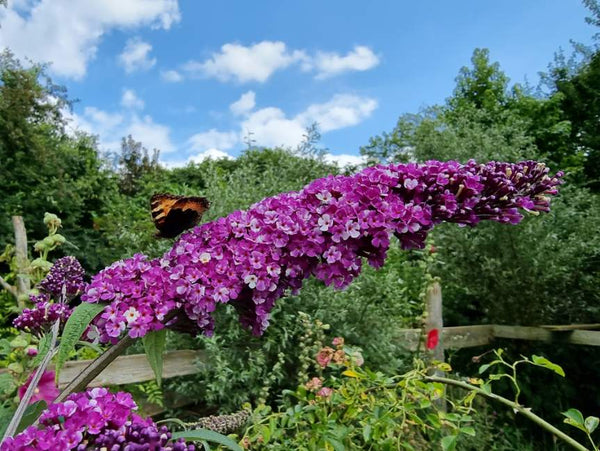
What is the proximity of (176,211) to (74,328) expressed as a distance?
1.47 ft

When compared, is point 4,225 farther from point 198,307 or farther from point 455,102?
point 455,102

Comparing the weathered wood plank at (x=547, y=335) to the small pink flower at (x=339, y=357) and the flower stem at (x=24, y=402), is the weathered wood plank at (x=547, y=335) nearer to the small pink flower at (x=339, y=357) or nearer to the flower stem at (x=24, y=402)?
the small pink flower at (x=339, y=357)

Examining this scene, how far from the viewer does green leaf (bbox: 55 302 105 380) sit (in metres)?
0.72

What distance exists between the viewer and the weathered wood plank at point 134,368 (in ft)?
7.97

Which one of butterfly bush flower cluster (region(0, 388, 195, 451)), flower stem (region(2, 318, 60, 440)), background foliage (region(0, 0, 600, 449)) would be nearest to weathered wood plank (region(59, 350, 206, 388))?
background foliage (region(0, 0, 600, 449))

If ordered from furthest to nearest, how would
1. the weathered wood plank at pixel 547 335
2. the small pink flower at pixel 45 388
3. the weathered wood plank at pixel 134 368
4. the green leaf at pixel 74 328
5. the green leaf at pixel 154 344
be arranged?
1. the weathered wood plank at pixel 547 335
2. the weathered wood plank at pixel 134 368
3. the small pink flower at pixel 45 388
4. the green leaf at pixel 154 344
5. the green leaf at pixel 74 328

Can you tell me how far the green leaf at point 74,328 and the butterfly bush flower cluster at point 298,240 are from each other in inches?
1.4

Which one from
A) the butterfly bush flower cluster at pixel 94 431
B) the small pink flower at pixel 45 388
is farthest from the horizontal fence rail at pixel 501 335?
the butterfly bush flower cluster at pixel 94 431

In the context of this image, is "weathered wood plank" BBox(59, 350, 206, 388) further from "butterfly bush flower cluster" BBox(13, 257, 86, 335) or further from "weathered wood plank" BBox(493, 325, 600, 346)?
"weathered wood plank" BBox(493, 325, 600, 346)

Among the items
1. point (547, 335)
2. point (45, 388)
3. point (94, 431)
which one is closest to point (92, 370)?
point (94, 431)

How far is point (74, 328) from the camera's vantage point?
743 mm

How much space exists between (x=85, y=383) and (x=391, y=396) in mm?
938

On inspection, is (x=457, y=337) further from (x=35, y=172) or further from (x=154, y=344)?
(x=35, y=172)

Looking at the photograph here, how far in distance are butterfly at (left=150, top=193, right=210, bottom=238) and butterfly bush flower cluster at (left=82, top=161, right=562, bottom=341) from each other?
20 centimetres
